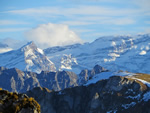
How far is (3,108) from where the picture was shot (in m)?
55.6

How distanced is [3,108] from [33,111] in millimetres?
3797

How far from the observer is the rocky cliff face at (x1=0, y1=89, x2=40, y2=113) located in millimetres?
55709

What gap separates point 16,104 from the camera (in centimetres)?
5641

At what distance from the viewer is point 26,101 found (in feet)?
190

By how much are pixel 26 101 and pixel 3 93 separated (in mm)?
3255

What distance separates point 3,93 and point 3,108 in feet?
10.1

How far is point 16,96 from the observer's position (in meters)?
58.2

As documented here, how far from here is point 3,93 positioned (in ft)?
191

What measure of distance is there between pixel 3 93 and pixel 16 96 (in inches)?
69.3

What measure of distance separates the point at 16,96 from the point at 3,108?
312 centimetres

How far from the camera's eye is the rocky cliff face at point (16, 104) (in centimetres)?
5571

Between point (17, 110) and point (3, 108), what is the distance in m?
1.80

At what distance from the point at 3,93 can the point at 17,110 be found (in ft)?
12.9
